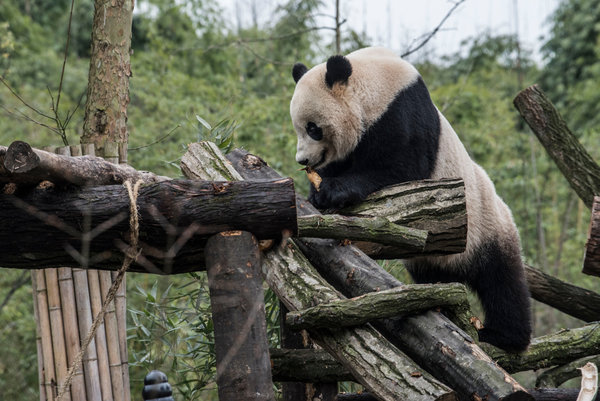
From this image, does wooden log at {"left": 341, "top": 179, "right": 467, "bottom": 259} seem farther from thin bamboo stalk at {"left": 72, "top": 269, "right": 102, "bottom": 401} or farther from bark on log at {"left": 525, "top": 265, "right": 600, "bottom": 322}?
bark on log at {"left": 525, "top": 265, "right": 600, "bottom": 322}

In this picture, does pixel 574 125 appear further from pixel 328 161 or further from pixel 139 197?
pixel 139 197

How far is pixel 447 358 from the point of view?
263cm

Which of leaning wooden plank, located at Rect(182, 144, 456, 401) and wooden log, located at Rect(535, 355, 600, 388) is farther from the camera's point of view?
wooden log, located at Rect(535, 355, 600, 388)

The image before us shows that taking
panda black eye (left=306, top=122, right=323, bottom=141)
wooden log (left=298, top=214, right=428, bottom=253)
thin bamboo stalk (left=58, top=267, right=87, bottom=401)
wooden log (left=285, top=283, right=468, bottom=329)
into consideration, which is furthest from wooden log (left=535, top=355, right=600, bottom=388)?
thin bamboo stalk (left=58, top=267, right=87, bottom=401)

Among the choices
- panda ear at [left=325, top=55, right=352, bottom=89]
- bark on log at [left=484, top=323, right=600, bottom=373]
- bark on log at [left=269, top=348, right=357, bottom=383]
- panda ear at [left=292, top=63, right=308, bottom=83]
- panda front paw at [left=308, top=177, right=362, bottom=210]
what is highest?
panda ear at [left=292, top=63, right=308, bottom=83]

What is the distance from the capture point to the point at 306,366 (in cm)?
389

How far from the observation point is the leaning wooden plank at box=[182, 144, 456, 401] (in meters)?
2.45

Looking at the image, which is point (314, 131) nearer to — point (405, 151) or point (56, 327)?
point (405, 151)

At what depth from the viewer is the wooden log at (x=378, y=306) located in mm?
2633

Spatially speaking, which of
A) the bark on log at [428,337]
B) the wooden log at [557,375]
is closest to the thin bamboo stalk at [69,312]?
the bark on log at [428,337]

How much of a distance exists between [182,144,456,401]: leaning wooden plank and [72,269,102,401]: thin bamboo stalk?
1448 mm

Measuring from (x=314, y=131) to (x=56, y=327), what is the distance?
6.42ft

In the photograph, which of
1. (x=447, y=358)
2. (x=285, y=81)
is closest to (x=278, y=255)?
(x=447, y=358)

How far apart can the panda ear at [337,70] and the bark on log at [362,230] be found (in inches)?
51.0
